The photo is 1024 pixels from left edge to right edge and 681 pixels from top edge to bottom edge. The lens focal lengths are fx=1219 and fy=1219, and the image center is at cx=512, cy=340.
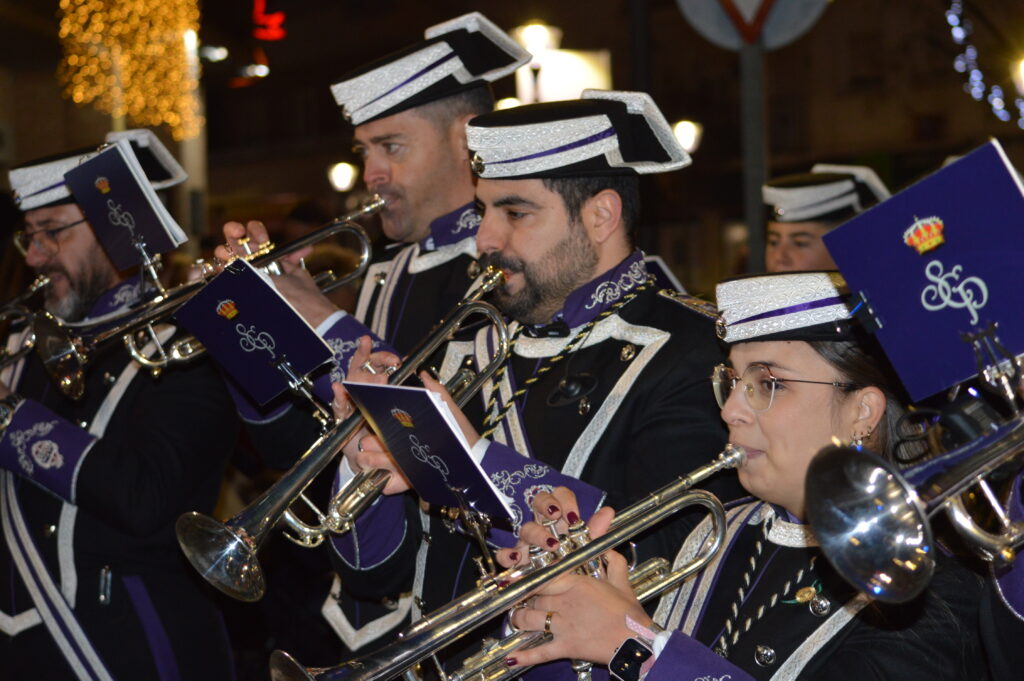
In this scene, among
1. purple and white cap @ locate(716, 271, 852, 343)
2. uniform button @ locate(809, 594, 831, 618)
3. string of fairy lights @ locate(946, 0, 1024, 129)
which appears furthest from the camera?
string of fairy lights @ locate(946, 0, 1024, 129)

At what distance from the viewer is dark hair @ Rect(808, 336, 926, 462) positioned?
8.03 feet

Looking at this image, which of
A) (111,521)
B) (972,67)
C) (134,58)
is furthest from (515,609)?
(972,67)

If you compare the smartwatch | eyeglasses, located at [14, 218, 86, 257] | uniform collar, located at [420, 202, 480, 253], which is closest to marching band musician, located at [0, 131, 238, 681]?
eyeglasses, located at [14, 218, 86, 257]

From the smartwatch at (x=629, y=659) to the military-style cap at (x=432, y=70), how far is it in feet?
6.96

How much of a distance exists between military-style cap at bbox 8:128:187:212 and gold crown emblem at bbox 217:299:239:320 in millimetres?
950

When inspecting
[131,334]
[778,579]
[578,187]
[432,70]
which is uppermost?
[432,70]

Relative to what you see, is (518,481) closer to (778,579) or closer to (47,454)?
(778,579)

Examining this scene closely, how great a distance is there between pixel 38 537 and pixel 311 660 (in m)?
1.05

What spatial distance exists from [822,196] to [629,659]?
2.95 metres

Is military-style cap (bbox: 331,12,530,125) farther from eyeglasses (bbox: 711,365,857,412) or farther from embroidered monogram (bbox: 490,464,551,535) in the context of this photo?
eyeglasses (bbox: 711,365,857,412)

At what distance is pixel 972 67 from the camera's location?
8555mm

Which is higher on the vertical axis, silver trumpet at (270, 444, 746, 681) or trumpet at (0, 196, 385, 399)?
trumpet at (0, 196, 385, 399)

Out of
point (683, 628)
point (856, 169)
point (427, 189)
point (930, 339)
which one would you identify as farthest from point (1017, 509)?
point (856, 169)

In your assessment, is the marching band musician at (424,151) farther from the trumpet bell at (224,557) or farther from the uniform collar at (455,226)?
the trumpet bell at (224,557)
